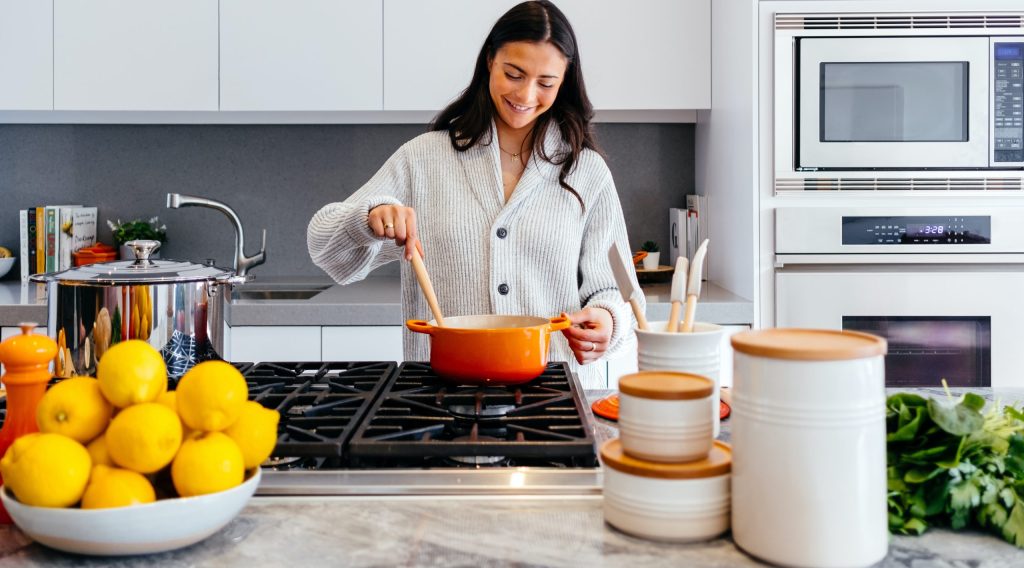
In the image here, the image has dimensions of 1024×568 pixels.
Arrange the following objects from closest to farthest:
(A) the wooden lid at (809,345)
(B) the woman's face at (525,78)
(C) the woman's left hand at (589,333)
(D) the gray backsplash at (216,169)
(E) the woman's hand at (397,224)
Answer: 1. (A) the wooden lid at (809,345)
2. (E) the woman's hand at (397,224)
3. (C) the woman's left hand at (589,333)
4. (B) the woman's face at (525,78)
5. (D) the gray backsplash at (216,169)

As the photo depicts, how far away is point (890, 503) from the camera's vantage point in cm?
81

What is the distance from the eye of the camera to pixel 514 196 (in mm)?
1734

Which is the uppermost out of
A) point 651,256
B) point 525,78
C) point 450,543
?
point 525,78

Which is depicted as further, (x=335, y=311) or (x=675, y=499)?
(x=335, y=311)

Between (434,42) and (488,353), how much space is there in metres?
1.69

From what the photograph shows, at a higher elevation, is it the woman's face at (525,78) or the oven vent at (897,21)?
the oven vent at (897,21)

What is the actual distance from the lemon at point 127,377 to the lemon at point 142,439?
17 mm

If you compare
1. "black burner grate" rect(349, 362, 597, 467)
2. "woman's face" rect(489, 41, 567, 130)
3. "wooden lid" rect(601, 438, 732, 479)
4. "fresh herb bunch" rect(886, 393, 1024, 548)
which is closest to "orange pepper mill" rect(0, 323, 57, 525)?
"black burner grate" rect(349, 362, 597, 467)

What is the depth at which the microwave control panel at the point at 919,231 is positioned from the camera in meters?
2.30

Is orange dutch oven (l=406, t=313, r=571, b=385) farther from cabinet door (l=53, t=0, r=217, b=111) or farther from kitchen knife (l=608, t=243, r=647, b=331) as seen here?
cabinet door (l=53, t=0, r=217, b=111)

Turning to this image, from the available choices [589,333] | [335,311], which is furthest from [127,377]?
[335,311]

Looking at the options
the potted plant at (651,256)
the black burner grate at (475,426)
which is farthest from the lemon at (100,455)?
the potted plant at (651,256)

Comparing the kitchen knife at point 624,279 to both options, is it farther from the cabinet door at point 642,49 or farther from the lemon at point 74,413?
the cabinet door at point 642,49

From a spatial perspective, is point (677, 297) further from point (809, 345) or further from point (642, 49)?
point (642, 49)
